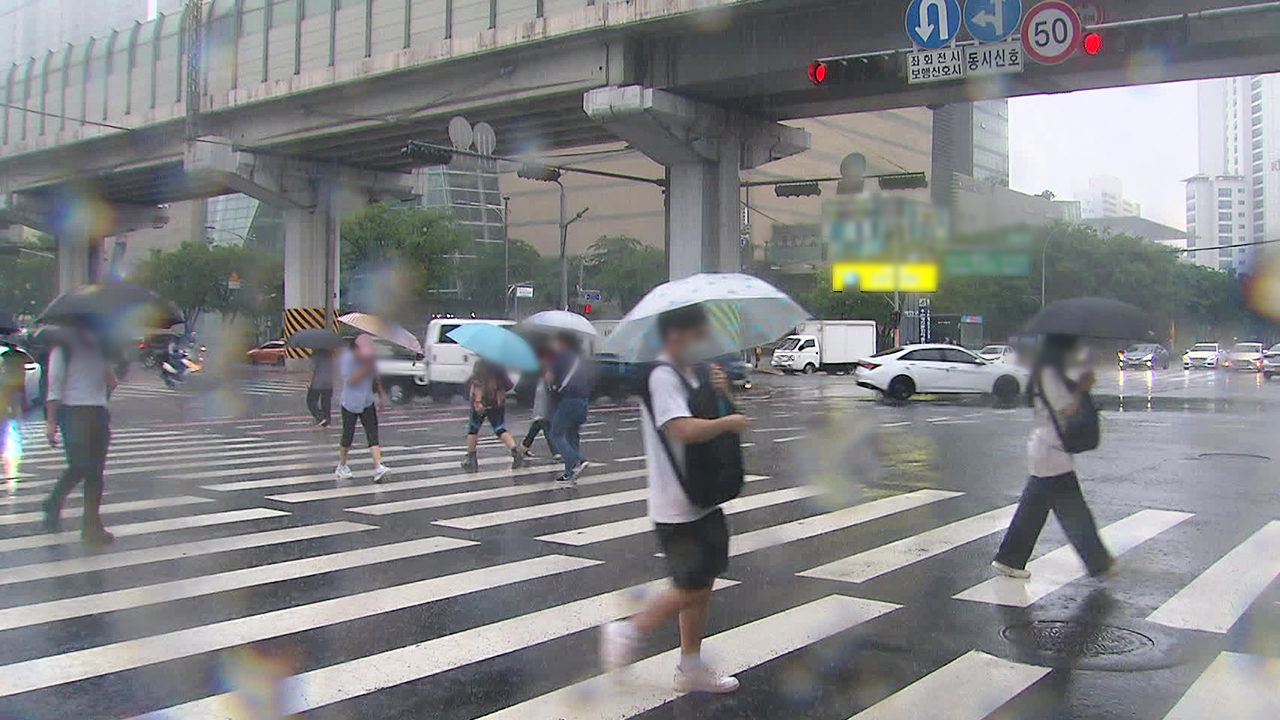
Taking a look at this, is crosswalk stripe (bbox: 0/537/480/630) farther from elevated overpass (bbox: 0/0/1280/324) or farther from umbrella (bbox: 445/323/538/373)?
elevated overpass (bbox: 0/0/1280/324)

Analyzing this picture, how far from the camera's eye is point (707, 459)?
434 centimetres

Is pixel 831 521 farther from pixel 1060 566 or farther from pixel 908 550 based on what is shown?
pixel 1060 566

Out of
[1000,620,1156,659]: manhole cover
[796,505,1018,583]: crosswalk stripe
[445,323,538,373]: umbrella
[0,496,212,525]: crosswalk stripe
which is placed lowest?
[1000,620,1156,659]: manhole cover

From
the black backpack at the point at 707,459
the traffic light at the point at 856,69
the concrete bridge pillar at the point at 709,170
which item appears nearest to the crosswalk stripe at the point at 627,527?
the black backpack at the point at 707,459

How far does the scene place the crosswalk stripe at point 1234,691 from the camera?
173 inches

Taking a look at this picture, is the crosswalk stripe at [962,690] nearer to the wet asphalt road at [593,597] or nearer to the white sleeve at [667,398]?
the wet asphalt road at [593,597]

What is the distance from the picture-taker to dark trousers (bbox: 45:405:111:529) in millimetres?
7598

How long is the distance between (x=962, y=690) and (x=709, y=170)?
900 inches

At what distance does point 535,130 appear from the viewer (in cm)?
2881

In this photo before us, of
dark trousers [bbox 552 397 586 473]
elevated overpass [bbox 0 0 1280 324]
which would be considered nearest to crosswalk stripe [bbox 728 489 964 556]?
dark trousers [bbox 552 397 586 473]

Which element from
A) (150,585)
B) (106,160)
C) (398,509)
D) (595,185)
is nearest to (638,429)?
(398,509)

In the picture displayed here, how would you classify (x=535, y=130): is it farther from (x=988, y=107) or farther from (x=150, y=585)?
(x=150, y=585)

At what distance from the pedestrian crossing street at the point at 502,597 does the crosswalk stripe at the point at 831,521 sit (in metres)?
0.04

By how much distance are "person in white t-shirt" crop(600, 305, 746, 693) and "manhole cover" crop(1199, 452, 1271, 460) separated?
10966mm
